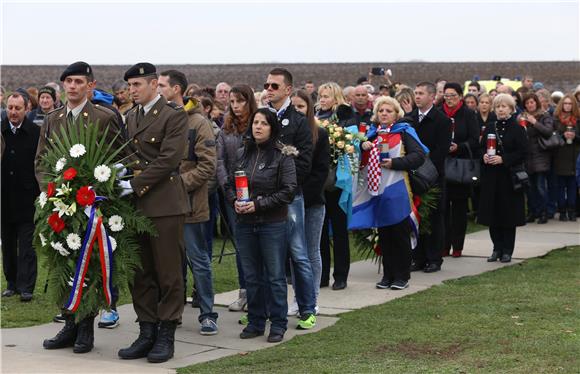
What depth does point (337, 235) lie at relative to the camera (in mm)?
11867

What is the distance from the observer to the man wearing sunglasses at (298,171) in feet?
31.8

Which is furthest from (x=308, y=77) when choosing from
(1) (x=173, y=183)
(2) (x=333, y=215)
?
(1) (x=173, y=183)

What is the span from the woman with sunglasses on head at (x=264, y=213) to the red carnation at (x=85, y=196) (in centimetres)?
116

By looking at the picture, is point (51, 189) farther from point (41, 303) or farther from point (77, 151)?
point (41, 303)

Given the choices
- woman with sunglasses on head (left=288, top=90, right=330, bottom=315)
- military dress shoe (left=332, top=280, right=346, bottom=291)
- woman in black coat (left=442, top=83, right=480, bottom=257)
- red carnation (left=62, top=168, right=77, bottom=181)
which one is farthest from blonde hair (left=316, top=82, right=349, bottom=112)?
red carnation (left=62, top=168, right=77, bottom=181)

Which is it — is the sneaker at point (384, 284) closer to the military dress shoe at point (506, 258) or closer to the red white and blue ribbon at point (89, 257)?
the military dress shoe at point (506, 258)

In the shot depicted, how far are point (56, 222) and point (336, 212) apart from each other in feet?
12.6

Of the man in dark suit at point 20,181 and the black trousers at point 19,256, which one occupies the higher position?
the man in dark suit at point 20,181

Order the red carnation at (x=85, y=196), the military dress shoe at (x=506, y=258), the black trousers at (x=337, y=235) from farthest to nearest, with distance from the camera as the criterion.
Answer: the military dress shoe at (x=506, y=258)
the black trousers at (x=337, y=235)
the red carnation at (x=85, y=196)

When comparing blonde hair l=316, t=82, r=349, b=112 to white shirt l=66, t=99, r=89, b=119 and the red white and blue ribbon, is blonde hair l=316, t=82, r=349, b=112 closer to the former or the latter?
white shirt l=66, t=99, r=89, b=119

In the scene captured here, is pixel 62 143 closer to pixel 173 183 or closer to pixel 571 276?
pixel 173 183

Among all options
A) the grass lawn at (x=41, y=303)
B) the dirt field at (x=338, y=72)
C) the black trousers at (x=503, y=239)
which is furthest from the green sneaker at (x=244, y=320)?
the dirt field at (x=338, y=72)

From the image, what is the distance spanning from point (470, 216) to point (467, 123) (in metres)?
4.99

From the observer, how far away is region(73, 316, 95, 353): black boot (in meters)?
9.05
